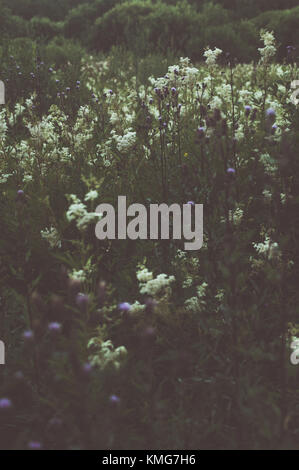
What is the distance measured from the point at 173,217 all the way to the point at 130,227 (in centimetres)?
30

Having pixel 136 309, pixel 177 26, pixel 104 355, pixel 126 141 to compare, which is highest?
pixel 177 26

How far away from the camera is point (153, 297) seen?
2627 millimetres

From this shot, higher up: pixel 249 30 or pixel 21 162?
pixel 249 30

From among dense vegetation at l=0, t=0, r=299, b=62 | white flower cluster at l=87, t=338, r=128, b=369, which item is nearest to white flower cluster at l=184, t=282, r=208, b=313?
white flower cluster at l=87, t=338, r=128, b=369

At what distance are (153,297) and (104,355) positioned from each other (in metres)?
0.59

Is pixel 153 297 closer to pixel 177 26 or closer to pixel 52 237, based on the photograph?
pixel 52 237

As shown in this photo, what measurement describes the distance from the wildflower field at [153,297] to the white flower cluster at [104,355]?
0.04ft

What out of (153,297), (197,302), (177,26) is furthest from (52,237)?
(177,26)

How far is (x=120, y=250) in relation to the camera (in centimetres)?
306

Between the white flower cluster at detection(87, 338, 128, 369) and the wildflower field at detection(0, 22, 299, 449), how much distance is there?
0.04 ft

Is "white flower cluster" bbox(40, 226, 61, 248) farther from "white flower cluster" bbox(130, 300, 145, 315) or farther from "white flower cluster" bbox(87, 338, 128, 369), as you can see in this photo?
"white flower cluster" bbox(87, 338, 128, 369)

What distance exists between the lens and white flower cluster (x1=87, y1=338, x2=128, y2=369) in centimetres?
210
